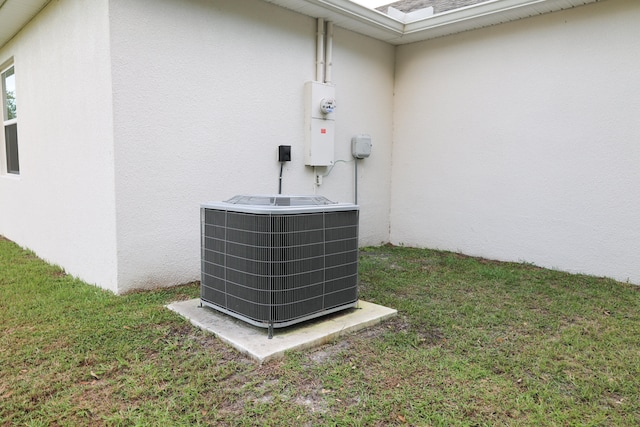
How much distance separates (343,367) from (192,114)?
248 centimetres

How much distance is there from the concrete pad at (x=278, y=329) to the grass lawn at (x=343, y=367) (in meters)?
0.07

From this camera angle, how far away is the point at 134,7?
3.22 meters

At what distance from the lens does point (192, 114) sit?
141 inches

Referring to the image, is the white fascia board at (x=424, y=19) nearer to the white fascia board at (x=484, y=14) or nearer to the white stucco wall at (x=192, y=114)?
the white fascia board at (x=484, y=14)

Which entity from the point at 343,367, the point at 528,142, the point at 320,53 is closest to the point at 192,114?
the point at 320,53

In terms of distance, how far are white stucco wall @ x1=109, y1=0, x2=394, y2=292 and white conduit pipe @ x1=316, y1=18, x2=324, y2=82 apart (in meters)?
0.06

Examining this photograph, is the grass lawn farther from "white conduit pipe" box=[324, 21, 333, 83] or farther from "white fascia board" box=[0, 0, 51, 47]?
"white fascia board" box=[0, 0, 51, 47]

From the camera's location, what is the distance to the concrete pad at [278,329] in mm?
2359

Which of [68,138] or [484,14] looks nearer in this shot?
[68,138]

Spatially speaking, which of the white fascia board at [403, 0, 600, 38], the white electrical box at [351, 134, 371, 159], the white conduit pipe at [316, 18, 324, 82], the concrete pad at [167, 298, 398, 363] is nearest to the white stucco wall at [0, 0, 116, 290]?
the concrete pad at [167, 298, 398, 363]

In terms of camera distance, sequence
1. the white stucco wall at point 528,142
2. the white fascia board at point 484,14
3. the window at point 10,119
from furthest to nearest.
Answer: the window at point 10,119, the white fascia board at point 484,14, the white stucco wall at point 528,142

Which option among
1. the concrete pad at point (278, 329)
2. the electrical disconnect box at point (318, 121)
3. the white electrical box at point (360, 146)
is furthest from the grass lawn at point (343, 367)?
the white electrical box at point (360, 146)

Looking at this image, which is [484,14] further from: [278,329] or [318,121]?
[278,329]

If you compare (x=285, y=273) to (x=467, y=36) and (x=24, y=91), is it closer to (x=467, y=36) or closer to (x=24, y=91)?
(x=467, y=36)
